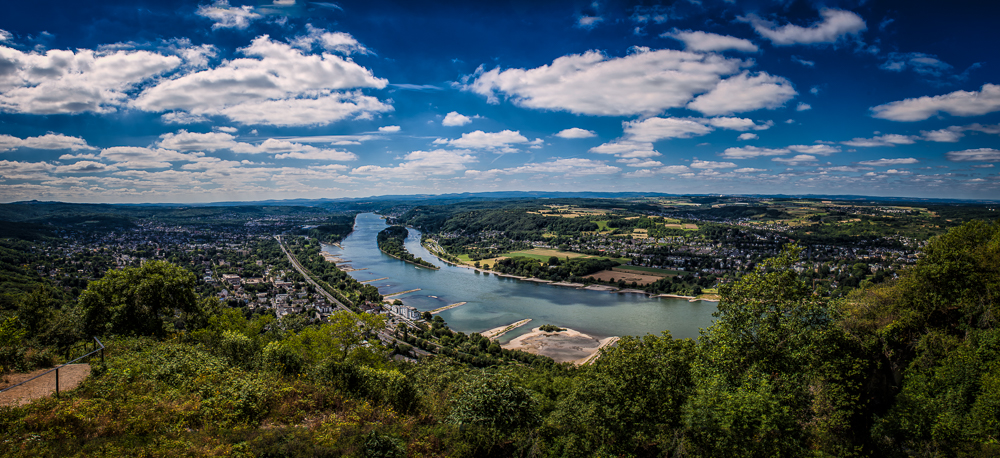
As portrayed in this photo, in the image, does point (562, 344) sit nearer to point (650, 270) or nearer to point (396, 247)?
point (650, 270)

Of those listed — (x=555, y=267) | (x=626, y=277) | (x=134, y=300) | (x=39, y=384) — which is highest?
(x=134, y=300)

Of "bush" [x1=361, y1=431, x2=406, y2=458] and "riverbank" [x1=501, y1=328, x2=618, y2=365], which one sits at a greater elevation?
"bush" [x1=361, y1=431, x2=406, y2=458]

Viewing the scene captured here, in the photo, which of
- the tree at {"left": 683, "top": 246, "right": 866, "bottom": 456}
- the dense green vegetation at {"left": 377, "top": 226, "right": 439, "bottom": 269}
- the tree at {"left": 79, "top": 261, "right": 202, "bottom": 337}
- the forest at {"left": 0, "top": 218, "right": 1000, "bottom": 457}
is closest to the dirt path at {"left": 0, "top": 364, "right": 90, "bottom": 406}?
the forest at {"left": 0, "top": 218, "right": 1000, "bottom": 457}

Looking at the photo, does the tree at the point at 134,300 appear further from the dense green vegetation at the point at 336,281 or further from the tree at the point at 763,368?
the dense green vegetation at the point at 336,281

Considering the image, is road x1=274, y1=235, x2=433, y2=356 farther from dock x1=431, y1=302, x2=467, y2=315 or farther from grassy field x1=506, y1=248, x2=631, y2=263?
grassy field x1=506, y1=248, x2=631, y2=263

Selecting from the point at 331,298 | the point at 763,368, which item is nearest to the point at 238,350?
the point at 763,368

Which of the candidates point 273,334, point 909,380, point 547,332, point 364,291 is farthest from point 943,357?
point 364,291
